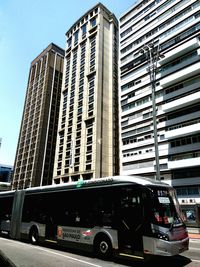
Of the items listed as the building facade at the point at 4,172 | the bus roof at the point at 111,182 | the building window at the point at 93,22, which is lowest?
the bus roof at the point at 111,182

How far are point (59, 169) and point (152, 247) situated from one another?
57.1 m

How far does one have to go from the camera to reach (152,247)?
25.9ft

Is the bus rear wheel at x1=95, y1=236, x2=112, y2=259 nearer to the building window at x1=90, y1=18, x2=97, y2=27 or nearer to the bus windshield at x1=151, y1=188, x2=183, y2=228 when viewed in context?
the bus windshield at x1=151, y1=188, x2=183, y2=228

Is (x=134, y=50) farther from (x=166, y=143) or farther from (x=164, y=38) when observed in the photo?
(x=166, y=143)

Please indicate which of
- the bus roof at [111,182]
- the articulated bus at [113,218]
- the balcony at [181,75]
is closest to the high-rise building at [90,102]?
the balcony at [181,75]

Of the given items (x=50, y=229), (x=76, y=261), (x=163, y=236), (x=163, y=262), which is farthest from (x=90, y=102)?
(x=163, y=236)

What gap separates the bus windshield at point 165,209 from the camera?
8266mm

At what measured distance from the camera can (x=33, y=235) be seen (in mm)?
13125

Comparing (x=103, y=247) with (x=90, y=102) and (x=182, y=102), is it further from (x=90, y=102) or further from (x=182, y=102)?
(x=90, y=102)

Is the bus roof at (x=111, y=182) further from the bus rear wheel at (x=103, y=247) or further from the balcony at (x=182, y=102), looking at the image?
the balcony at (x=182, y=102)

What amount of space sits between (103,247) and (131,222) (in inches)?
70.3

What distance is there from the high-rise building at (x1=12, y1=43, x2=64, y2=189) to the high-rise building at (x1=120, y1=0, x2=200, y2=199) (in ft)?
125

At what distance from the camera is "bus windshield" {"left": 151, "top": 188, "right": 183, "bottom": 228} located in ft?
27.1

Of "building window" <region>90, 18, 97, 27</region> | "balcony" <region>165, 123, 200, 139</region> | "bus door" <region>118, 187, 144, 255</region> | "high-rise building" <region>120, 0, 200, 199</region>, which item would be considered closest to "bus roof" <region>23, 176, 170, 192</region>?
"bus door" <region>118, 187, 144, 255</region>
